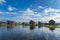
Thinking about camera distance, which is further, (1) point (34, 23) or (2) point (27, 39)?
(1) point (34, 23)

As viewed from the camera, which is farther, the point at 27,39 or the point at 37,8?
the point at 37,8

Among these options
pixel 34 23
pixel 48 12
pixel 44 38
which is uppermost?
pixel 48 12

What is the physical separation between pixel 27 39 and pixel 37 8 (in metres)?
1.23

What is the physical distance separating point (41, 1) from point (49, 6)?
38 centimetres

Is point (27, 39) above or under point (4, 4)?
under

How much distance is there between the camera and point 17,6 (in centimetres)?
420

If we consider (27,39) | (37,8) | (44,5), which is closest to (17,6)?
(37,8)

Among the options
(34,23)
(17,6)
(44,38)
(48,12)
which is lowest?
(44,38)

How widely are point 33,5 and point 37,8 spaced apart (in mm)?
197

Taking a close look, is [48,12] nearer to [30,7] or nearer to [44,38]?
[30,7]

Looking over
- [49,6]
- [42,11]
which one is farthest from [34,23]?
[49,6]

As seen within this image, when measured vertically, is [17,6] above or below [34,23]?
above

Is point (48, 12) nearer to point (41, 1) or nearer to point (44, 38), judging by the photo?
point (41, 1)

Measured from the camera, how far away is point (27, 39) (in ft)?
13.0
